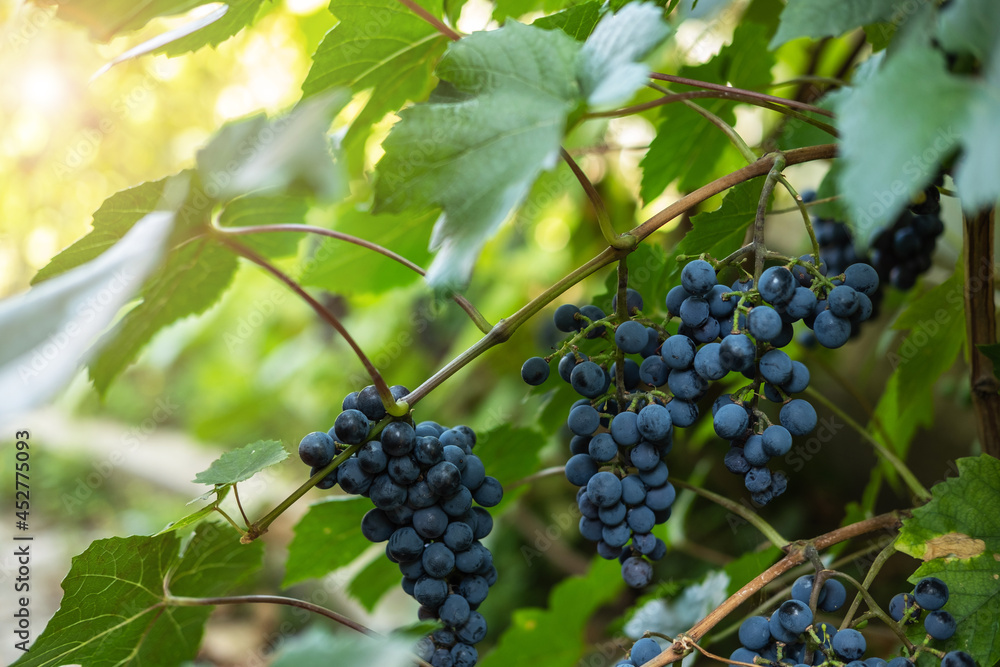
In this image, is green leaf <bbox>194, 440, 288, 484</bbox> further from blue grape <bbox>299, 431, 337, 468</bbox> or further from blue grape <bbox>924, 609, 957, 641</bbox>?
blue grape <bbox>924, 609, 957, 641</bbox>

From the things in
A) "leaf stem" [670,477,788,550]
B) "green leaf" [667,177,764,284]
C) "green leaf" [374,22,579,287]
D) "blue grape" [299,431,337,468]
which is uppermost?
"green leaf" [374,22,579,287]

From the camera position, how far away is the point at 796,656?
19.8 inches

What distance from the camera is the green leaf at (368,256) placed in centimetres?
92

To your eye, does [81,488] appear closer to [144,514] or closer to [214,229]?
[144,514]

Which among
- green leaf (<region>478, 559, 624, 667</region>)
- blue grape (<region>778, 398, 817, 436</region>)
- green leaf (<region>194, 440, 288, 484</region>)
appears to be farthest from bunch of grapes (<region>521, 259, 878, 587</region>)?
green leaf (<region>478, 559, 624, 667</region>)

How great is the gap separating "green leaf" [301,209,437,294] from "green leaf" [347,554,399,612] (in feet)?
1.27

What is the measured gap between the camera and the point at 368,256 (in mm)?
954

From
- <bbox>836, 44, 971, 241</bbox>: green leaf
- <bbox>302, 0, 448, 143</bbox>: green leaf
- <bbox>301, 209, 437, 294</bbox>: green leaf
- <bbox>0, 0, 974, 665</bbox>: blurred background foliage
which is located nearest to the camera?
<bbox>836, 44, 971, 241</bbox>: green leaf

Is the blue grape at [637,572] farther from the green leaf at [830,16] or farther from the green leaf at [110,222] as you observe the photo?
the green leaf at [110,222]

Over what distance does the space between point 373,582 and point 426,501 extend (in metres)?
0.33

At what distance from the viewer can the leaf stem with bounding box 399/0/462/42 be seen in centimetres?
65

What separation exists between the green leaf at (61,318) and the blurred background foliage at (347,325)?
0.65 ft

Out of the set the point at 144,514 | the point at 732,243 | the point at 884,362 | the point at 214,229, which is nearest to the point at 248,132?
the point at 214,229

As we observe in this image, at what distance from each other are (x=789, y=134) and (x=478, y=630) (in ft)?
2.09
